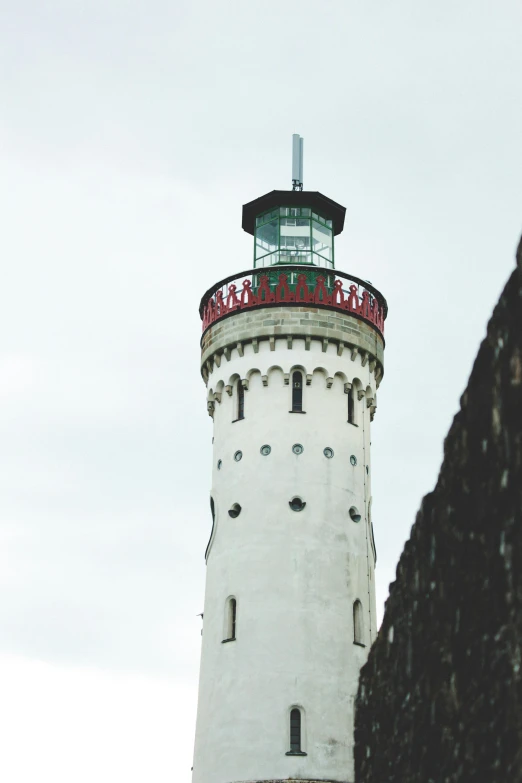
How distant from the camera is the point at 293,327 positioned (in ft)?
145

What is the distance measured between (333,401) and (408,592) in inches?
941

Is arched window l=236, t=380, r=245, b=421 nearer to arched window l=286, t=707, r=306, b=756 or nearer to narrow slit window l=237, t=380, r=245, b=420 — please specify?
narrow slit window l=237, t=380, r=245, b=420

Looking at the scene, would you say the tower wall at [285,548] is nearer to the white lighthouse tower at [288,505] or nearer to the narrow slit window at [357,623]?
the white lighthouse tower at [288,505]

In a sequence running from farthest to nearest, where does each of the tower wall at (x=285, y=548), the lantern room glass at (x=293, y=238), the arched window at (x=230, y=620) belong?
the lantern room glass at (x=293, y=238) → the arched window at (x=230, y=620) → the tower wall at (x=285, y=548)

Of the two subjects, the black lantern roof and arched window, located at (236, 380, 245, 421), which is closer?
arched window, located at (236, 380, 245, 421)

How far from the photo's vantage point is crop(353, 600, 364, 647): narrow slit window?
40.3 metres

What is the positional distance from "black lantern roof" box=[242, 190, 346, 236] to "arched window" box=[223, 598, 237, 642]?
55.3 feet

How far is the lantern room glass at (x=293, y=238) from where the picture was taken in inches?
1866

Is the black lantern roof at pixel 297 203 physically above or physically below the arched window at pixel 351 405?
above

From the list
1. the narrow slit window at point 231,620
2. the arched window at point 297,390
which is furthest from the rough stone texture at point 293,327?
the narrow slit window at point 231,620

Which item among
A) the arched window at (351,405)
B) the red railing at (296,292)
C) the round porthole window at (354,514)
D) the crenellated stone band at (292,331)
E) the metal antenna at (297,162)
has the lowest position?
the round porthole window at (354,514)

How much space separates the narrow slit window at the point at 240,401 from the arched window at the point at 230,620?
7096mm

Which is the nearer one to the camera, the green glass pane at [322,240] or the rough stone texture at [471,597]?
the rough stone texture at [471,597]

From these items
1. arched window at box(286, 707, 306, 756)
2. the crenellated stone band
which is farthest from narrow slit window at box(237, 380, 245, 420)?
arched window at box(286, 707, 306, 756)
